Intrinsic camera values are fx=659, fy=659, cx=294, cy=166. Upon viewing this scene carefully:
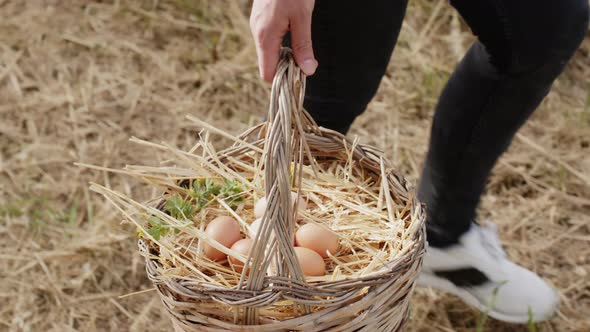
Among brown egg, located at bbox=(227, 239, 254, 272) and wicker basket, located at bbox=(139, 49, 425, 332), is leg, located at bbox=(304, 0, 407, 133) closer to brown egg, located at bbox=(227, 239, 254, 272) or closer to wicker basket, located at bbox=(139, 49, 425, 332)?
wicker basket, located at bbox=(139, 49, 425, 332)

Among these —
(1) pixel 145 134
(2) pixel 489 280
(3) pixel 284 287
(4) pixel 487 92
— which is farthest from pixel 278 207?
(1) pixel 145 134

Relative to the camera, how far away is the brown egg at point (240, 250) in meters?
1.04

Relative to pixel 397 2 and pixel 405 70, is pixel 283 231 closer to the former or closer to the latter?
pixel 397 2

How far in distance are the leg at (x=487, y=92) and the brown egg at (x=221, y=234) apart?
50 centimetres

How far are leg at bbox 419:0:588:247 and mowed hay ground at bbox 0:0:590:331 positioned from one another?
12.1 inches

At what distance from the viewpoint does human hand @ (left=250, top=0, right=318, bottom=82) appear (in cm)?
91

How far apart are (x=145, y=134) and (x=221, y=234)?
3.70 ft

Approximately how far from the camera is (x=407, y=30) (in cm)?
256

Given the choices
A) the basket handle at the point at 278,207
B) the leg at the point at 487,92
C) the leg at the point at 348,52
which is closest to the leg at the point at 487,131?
the leg at the point at 487,92

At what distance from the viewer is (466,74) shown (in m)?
1.27

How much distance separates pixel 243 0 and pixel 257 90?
1.93 ft

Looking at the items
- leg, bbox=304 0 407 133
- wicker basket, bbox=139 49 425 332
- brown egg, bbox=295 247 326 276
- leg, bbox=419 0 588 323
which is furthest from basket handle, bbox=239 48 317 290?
leg, bbox=419 0 588 323

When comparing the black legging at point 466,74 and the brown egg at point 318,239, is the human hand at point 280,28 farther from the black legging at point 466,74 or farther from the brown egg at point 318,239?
the brown egg at point 318,239

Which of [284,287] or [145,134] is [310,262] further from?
[145,134]
